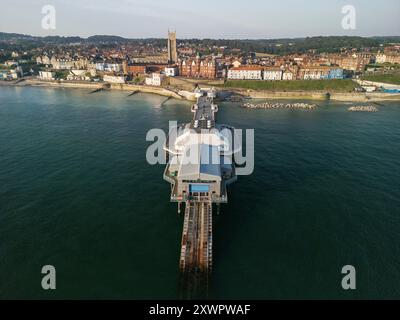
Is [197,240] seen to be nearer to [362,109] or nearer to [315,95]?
[362,109]

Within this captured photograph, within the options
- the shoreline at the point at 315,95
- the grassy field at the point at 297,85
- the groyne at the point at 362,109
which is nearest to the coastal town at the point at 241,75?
the grassy field at the point at 297,85

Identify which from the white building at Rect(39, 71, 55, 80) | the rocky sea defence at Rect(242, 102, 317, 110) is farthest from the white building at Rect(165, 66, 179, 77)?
the white building at Rect(39, 71, 55, 80)

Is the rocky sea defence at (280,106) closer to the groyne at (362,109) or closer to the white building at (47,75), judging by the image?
the groyne at (362,109)

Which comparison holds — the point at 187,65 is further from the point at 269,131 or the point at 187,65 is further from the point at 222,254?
the point at 222,254

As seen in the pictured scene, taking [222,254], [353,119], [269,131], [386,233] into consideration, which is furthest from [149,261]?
[353,119]
